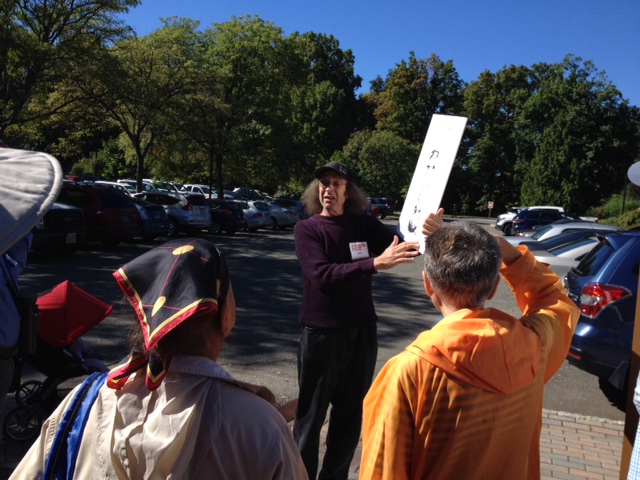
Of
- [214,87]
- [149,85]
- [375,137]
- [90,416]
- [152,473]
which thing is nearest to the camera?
[152,473]

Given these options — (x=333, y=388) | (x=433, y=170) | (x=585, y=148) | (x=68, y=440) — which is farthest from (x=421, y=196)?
(x=585, y=148)

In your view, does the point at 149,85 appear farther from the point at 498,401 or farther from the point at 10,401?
the point at 498,401

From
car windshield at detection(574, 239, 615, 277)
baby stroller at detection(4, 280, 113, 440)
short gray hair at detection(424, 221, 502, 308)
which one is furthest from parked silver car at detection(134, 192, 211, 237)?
short gray hair at detection(424, 221, 502, 308)

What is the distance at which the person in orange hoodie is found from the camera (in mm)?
1749

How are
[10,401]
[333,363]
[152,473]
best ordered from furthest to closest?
[10,401]
[333,363]
[152,473]

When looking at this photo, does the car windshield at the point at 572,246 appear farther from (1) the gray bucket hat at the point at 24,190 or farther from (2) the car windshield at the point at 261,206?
(2) the car windshield at the point at 261,206

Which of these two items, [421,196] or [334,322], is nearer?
[421,196]

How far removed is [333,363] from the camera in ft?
11.0

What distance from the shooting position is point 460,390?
175 cm

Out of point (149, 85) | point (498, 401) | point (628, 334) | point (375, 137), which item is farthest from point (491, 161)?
point (498, 401)

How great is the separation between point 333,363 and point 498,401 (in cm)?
165

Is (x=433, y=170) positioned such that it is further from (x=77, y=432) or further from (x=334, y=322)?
(x=77, y=432)

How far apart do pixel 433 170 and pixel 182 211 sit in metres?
19.2

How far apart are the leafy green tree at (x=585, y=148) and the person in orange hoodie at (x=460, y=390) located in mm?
52845
